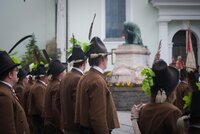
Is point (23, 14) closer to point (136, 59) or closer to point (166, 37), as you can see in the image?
point (166, 37)

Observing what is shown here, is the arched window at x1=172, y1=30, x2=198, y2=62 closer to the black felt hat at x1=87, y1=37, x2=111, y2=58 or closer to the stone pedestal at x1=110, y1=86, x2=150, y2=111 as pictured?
the stone pedestal at x1=110, y1=86, x2=150, y2=111

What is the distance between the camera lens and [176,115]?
4.34m

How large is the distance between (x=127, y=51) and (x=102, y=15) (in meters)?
10.0

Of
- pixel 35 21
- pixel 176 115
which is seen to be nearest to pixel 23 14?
pixel 35 21

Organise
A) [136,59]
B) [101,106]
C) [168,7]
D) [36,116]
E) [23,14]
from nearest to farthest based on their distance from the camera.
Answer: [101,106]
[36,116]
[136,59]
[168,7]
[23,14]

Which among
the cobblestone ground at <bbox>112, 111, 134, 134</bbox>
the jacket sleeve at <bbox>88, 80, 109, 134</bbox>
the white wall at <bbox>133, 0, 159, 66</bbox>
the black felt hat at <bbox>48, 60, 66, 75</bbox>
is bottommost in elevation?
the cobblestone ground at <bbox>112, 111, 134, 134</bbox>

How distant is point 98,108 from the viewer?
206 inches

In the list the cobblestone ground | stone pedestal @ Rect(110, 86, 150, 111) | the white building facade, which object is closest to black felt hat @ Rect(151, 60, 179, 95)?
the cobblestone ground

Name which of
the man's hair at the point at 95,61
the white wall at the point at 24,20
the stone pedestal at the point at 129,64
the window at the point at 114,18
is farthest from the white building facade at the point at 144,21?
the man's hair at the point at 95,61

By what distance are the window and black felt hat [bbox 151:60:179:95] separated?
23.5 m

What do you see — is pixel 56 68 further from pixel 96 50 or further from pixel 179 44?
pixel 179 44

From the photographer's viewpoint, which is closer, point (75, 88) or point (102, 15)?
point (75, 88)

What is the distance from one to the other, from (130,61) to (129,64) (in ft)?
0.50

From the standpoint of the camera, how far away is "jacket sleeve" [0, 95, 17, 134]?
4.38 metres
